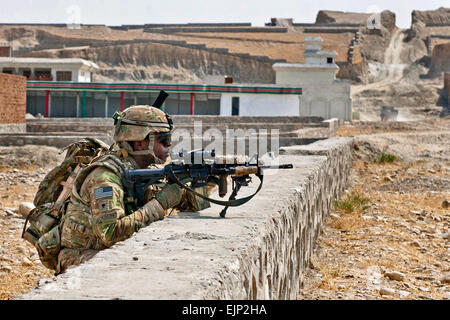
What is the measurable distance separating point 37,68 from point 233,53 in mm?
28763

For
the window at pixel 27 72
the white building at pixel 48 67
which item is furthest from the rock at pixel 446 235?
the window at pixel 27 72

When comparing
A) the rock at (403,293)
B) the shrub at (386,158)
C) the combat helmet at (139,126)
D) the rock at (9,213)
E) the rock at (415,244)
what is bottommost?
the rock at (9,213)

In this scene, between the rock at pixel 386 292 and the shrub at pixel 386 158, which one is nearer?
the rock at pixel 386 292

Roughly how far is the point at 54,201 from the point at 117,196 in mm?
911

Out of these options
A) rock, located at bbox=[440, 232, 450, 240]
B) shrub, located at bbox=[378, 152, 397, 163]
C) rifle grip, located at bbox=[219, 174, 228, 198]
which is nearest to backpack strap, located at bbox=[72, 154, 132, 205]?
rifle grip, located at bbox=[219, 174, 228, 198]

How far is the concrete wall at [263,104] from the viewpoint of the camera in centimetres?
3638

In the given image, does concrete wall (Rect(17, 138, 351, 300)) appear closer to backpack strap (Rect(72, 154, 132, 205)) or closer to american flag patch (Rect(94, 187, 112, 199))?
american flag patch (Rect(94, 187, 112, 199))

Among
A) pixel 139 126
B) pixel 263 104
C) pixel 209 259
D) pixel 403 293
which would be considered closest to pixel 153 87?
pixel 263 104

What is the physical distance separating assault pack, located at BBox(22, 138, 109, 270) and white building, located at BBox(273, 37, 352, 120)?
117 ft

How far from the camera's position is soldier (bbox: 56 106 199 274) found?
3820 mm

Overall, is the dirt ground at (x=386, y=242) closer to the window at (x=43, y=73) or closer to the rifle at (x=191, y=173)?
the rifle at (x=191, y=173)

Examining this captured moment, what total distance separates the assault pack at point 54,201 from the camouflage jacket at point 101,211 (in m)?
0.12
